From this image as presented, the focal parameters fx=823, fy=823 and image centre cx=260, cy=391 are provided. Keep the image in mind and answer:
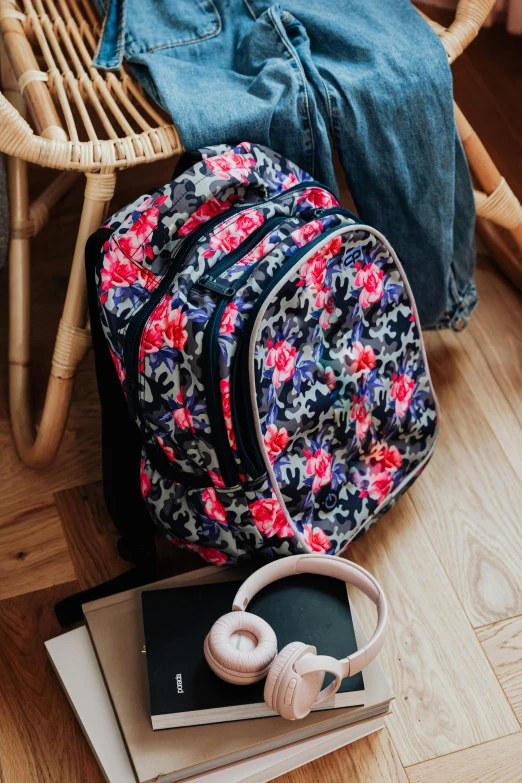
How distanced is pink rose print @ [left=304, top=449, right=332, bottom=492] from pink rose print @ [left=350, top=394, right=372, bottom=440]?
0.05 metres

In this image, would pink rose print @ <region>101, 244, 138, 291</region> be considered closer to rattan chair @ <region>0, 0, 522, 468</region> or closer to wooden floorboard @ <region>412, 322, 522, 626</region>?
rattan chair @ <region>0, 0, 522, 468</region>

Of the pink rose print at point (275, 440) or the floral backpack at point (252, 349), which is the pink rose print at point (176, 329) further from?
the pink rose print at point (275, 440)

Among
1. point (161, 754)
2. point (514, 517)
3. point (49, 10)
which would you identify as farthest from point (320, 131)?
point (161, 754)

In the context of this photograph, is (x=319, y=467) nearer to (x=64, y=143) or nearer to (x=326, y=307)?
(x=326, y=307)

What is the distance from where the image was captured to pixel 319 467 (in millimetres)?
909

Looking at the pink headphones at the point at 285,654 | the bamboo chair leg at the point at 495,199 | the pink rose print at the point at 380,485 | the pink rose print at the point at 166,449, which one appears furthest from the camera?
the bamboo chair leg at the point at 495,199

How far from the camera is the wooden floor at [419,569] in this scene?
87 cm

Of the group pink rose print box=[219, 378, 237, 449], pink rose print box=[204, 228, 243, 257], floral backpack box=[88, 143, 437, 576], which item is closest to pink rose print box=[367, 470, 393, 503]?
floral backpack box=[88, 143, 437, 576]

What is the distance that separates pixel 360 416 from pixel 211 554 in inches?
9.0

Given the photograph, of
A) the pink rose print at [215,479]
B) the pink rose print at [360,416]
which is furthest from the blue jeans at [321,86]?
the pink rose print at [215,479]

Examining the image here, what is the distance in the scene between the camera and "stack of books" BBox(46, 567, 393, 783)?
0.80 m

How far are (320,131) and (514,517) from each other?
53 cm

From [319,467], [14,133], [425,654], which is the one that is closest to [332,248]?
[319,467]

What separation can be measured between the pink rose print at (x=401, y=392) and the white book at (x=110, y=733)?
0.34 metres
